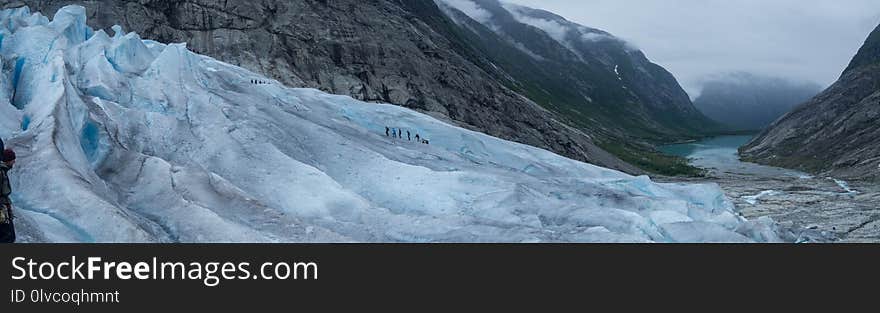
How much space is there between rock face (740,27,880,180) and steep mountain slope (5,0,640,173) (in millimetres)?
19451

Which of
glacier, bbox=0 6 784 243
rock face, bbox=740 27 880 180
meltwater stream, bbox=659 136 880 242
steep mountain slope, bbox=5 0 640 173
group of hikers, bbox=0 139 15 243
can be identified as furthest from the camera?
rock face, bbox=740 27 880 180

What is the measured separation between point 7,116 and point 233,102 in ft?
21.2

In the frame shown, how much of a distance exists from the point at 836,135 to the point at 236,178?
248 ft

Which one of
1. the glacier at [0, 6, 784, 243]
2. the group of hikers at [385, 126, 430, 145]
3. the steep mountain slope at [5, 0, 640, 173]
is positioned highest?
the glacier at [0, 6, 784, 243]

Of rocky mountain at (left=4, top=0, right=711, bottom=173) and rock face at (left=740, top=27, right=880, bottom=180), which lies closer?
rocky mountain at (left=4, top=0, right=711, bottom=173)

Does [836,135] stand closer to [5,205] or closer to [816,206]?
[816,206]

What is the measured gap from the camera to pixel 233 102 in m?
19.6

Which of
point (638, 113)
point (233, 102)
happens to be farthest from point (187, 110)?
point (638, 113)

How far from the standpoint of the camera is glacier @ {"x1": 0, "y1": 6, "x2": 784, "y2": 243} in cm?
1181

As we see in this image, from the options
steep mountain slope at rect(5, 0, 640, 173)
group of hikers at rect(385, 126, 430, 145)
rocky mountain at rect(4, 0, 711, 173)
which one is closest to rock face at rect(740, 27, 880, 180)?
rocky mountain at rect(4, 0, 711, 173)

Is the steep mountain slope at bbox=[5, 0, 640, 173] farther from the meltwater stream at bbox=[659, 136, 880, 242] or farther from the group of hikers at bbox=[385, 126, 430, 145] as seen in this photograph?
the group of hikers at bbox=[385, 126, 430, 145]

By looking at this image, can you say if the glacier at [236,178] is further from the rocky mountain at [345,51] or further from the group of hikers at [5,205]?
the rocky mountain at [345,51]

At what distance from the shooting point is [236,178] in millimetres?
14766
